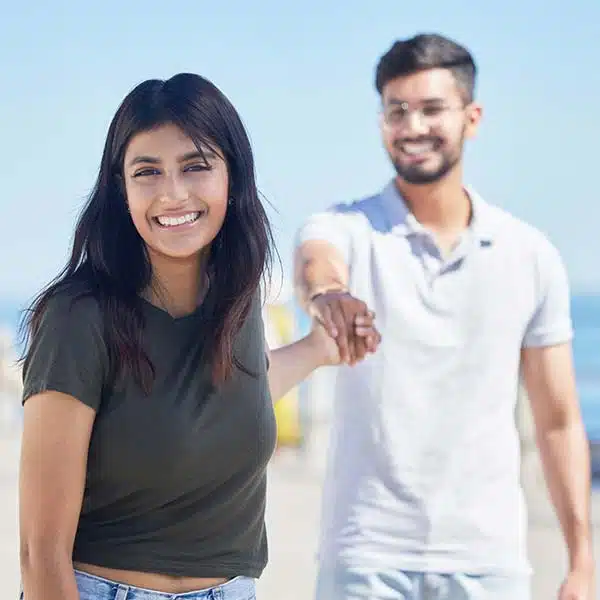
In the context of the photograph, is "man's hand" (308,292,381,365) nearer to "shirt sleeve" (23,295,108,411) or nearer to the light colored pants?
the light colored pants

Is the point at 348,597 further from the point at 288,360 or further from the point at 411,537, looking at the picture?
the point at 288,360

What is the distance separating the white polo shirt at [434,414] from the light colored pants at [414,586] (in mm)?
19

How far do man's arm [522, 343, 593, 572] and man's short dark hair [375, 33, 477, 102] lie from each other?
1.98 feet

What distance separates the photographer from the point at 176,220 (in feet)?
6.17

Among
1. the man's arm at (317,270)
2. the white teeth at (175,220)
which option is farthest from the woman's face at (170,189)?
the man's arm at (317,270)

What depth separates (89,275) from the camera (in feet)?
6.08

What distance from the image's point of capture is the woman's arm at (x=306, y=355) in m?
2.36

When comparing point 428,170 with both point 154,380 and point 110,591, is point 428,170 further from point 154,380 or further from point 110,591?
point 110,591

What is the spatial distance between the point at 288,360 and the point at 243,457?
0.58 meters

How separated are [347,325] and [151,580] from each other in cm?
70

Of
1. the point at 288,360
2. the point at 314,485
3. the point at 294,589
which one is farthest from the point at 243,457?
the point at 314,485

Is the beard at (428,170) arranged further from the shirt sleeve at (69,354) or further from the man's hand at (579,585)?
the shirt sleeve at (69,354)

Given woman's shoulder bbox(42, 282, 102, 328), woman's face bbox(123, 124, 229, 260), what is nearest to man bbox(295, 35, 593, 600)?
woman's face bbox(123, 124, 229, 260)

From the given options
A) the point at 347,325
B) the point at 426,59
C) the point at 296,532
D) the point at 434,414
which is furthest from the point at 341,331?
the point at 296,532
